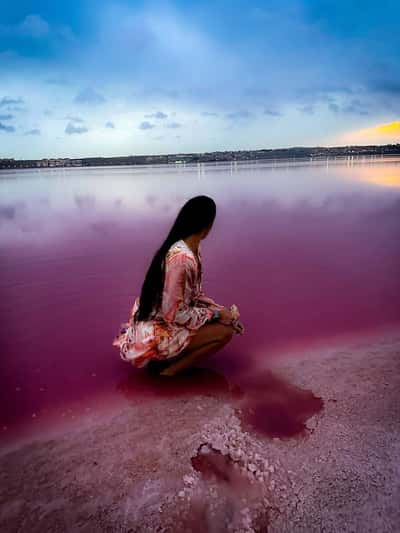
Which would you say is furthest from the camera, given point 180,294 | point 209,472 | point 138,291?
point 138,291

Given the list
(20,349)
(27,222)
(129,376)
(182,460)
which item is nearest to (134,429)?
(182,460)

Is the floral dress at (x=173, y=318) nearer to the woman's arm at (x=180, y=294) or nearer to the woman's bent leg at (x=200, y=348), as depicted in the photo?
the woman's arm at (x=180, y=294)

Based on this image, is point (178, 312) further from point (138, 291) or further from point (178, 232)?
point (138, 291)

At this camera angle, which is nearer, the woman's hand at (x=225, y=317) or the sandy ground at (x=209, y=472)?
the sandy ground at (x=209, y=472)

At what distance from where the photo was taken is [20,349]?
407cm

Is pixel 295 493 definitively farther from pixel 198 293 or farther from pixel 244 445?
pixel 198 293

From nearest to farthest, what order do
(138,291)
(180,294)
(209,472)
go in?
(209,472), (180,294), (138,291)

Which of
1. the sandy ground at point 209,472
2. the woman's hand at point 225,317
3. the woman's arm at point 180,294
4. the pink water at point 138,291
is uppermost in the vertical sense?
the woman's arm at point 180,294

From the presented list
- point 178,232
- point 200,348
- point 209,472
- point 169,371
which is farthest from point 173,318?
point 209,472

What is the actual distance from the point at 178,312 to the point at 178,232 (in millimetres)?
638

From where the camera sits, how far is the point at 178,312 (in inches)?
122

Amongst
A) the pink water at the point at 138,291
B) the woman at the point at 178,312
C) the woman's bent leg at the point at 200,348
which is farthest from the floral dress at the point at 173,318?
the pink water at the point at 138,291

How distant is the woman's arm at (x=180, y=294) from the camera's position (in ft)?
9.71

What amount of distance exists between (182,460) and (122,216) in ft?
39.4
